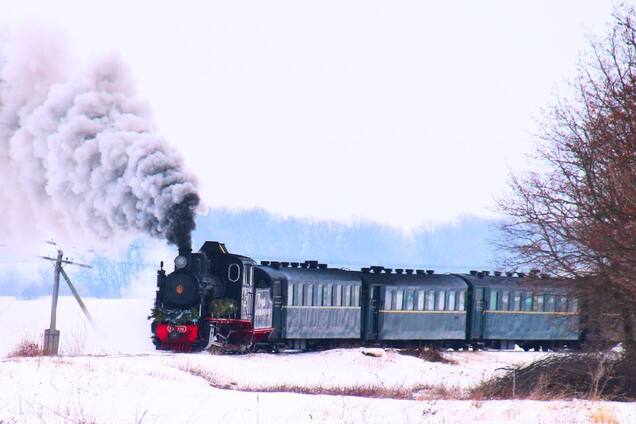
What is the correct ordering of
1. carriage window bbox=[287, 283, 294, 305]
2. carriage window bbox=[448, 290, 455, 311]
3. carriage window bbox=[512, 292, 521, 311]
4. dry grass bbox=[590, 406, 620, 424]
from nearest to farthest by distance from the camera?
dry grass bbox=[590, 406, 620, 424], carriage window bbox=[287, 283, 294, 305], carriage window bbox=[448, 290, 455, 311], carriage window bbox=[512, 292, 521, 311]

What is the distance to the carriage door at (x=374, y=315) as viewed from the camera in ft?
130

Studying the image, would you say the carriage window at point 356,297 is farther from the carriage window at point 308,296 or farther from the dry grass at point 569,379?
the dry grass at point 569,379

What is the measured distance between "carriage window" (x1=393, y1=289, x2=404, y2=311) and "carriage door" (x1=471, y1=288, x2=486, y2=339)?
3650 mm

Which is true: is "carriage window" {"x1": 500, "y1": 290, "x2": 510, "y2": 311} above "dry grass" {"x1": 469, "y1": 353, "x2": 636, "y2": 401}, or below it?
above

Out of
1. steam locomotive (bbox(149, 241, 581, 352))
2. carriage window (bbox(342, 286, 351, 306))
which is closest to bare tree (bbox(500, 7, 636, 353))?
steam locomotive (bbox(149, 241, 581, 352))

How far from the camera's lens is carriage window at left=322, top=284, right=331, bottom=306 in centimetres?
3722

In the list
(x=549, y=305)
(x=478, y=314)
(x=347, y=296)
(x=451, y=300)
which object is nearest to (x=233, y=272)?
(x=347, y=296)

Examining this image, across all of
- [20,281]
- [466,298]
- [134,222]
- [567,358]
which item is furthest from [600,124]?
[20,281]

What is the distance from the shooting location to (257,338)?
33656mm

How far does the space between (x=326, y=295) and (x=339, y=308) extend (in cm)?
103

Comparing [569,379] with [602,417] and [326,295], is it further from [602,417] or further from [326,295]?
[326,295]

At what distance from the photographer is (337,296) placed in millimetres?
38219

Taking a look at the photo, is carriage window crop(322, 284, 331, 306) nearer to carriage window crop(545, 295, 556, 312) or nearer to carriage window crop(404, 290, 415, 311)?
carriage window crop(404, 290, 415, 311)

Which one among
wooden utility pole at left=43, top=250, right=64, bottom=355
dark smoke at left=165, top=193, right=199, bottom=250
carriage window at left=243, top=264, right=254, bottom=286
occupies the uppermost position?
dark smoke at left=165, top=193, right=199, bottom=250
